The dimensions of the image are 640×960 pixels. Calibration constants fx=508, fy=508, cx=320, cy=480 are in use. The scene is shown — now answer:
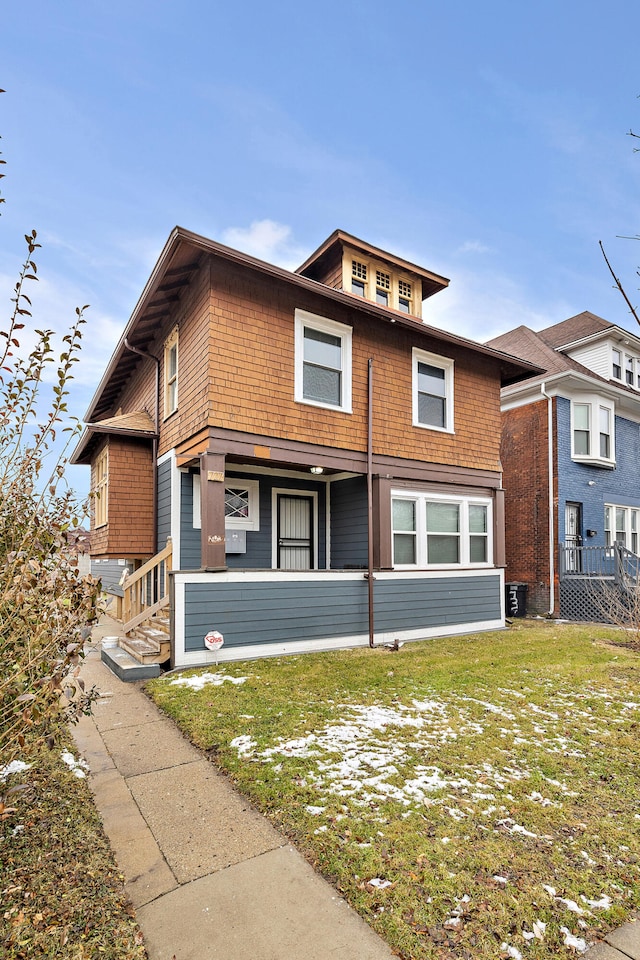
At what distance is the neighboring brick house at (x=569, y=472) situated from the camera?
13.3 metres

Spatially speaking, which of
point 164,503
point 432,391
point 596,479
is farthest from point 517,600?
point 164,503

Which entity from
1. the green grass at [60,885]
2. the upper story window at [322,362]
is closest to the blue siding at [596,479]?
the upper story window at [322,362]

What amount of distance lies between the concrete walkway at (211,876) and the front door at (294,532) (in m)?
5.80

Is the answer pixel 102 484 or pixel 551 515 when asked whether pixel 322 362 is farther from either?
pixel 551 515

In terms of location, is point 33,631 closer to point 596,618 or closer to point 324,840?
point 324,840

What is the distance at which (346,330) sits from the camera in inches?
347

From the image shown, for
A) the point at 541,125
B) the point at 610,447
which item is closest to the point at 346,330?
the point at 541,125

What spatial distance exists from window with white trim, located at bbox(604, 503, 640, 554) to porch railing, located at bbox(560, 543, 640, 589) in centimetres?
69

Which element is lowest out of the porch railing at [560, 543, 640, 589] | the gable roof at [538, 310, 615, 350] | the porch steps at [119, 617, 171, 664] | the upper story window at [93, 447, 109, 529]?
the porch steps at [119, 617, 171, 664]

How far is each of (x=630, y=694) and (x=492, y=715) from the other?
6.57 feet

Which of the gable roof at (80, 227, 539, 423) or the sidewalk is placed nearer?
the sidewalk

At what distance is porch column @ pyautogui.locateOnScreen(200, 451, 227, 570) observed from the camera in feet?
22.9

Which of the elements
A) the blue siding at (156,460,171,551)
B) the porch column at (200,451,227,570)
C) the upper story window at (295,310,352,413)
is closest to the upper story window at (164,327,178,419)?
the blue siding at (156,460,171,551)

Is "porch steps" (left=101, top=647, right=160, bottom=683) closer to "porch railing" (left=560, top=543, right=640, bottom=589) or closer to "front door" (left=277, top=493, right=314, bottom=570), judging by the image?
"front door" (left=277, top=493, right=314, bottom=570)
